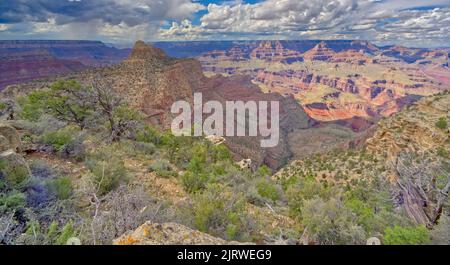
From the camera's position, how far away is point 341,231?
4.21 meters

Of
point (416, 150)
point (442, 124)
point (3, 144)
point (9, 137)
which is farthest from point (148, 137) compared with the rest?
point (442, 124)

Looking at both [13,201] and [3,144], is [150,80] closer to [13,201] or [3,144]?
[3,144]

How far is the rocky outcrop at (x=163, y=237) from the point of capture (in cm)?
272

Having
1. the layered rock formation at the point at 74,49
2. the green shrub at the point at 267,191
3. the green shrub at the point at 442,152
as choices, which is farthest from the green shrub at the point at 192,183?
the layered rock formation at the point at 74,49

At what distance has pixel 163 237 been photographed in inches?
112

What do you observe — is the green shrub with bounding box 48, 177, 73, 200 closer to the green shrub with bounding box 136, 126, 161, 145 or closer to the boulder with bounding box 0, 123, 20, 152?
the boulder with bounding box 0, 123, 20, 152

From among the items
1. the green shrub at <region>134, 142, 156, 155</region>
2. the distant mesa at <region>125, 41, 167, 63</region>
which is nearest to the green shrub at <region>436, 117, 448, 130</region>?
the green shrub at <region>134, 142, 156, 155</region>

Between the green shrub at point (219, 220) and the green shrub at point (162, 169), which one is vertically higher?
the green shrub at point (219, 220)

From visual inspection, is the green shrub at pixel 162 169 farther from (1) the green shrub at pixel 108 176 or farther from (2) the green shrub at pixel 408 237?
(2) the green shrub at pixel 408 237

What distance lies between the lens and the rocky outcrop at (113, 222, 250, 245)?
2.72 metres

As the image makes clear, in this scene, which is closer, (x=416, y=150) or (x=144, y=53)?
(x=416, y=150)

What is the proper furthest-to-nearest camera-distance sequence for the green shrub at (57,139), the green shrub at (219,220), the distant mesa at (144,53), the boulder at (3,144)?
the distant mesa at (144,53)
the green shrub at (57,139)
the boulder at (3,144)
the green shrub at (219,220)
